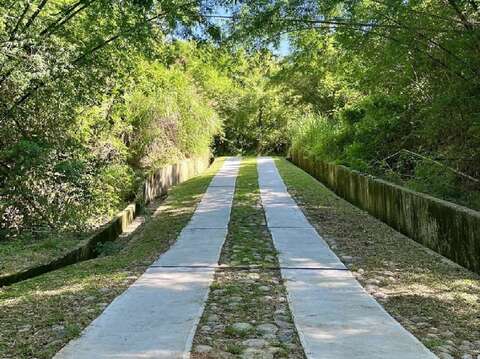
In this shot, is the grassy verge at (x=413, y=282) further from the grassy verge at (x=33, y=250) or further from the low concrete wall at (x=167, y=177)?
the low concrete wall at (x=167, y=177)

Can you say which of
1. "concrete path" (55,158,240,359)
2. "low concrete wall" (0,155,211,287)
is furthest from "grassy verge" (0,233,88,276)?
"concrete path" (55,158,240,359)

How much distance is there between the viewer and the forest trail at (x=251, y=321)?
334 centimetres

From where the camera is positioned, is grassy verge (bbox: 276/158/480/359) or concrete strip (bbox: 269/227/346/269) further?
concrete strip (bbox: 269/227/346/269)

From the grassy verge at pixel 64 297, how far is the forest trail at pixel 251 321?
0.59 feet

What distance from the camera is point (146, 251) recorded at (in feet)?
23.2

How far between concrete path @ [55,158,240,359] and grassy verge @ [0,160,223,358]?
16 centimetres

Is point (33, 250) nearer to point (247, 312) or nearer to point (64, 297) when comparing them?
point (64, 297)

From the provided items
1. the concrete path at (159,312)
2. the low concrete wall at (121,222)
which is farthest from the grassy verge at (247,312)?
the low concrete wall at (121,222)

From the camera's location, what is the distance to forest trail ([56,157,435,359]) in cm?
334

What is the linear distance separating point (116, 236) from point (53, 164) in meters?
1.81

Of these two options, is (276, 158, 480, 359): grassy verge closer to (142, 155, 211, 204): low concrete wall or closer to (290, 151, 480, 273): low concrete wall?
(290, 151, 480, 273): low concrete wall

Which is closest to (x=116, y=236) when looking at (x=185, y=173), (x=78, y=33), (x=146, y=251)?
(x=146, y=251)

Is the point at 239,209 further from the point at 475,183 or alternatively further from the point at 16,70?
the point at 16,70

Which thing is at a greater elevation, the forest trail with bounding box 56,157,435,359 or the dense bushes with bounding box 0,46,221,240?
the dense bushes with bounding box 0,46,221,240
